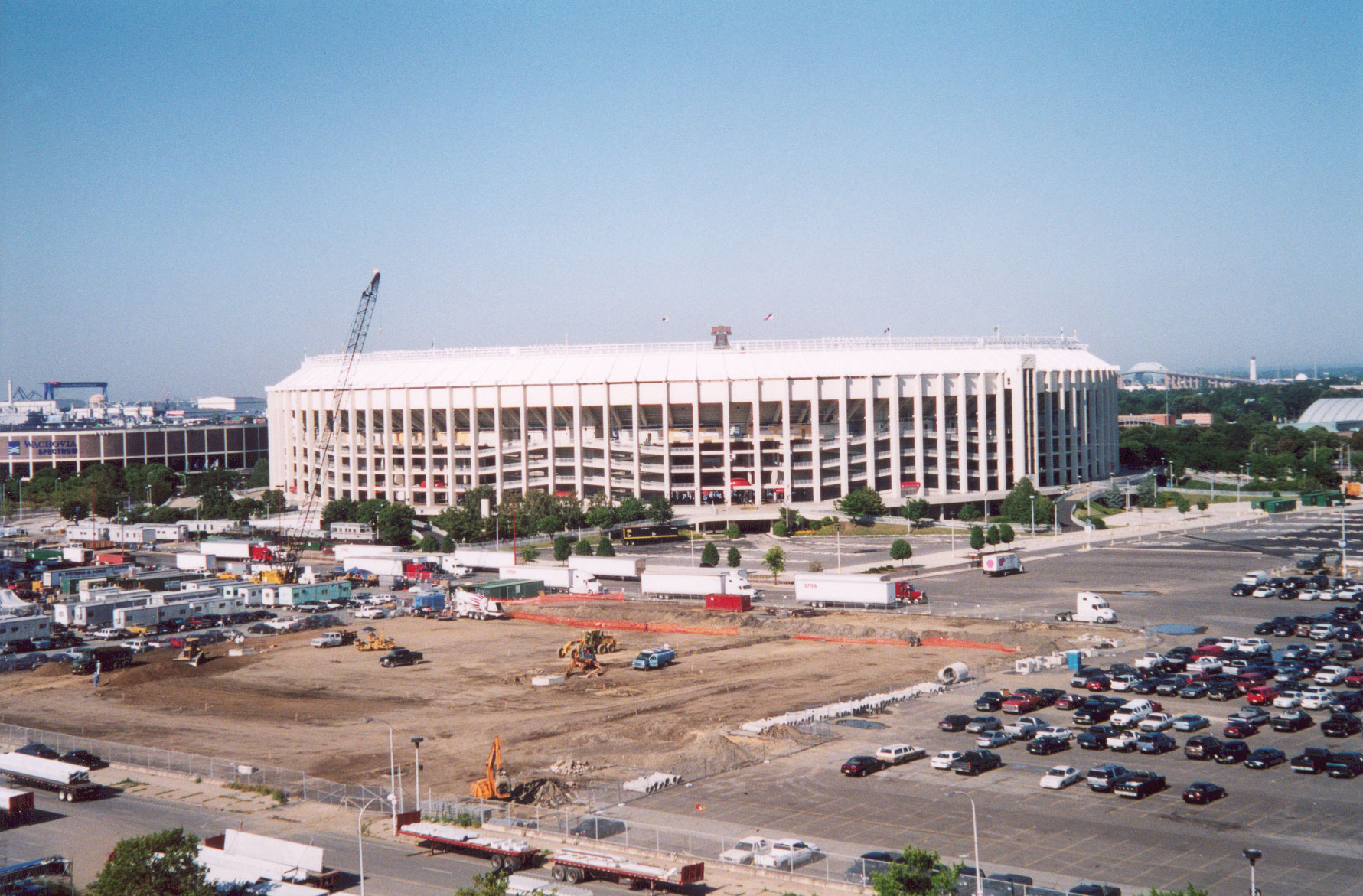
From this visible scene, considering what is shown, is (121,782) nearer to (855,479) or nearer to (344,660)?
(344,660)

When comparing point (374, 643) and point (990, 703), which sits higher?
point (990, 703)

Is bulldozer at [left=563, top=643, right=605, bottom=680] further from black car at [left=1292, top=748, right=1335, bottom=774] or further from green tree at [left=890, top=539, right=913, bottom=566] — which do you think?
green tree at [left=890, top=539, right=913, bottom=566]

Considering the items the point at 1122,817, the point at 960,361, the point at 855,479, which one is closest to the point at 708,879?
the point at 1122,817

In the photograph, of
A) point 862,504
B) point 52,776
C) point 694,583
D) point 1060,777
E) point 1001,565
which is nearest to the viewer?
point 1060,777

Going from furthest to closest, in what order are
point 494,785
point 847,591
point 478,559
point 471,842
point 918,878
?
point 478,559 → point 847,591 → point 494,785 → point 471,842 → point 918,878

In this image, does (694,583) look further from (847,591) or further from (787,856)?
(787,856)

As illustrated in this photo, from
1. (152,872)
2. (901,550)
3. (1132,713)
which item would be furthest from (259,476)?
(152,872)

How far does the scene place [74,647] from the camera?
67.6m

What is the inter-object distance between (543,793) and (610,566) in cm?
4977

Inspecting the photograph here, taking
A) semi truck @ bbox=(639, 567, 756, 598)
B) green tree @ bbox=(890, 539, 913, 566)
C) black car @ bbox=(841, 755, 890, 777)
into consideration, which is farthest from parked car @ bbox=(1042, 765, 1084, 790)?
green tree @ bbox=(890, 539, 913, 566)

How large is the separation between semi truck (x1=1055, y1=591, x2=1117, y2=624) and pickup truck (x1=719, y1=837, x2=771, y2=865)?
36.5m

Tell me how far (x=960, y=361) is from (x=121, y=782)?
3755 inches

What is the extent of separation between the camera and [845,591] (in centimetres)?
7106

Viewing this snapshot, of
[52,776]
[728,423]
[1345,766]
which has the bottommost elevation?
[52,776]
